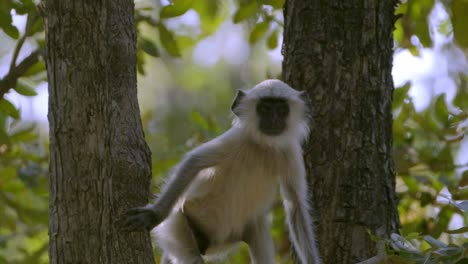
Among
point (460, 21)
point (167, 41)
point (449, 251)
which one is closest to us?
point (449, 251)

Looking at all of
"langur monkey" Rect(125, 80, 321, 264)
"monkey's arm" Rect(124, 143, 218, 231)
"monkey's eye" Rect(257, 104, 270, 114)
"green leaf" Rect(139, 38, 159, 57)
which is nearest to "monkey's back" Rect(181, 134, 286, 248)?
"langur monkey" Rect(125, 80, 321, 264)

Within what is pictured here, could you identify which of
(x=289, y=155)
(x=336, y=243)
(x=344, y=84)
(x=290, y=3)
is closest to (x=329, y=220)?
(x=336, y=243)

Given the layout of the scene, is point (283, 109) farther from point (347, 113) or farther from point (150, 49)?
point (150, 49)

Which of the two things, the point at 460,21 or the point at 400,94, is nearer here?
the point at 460,21

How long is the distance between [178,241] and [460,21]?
2.07m

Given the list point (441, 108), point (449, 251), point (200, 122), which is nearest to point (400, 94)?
point (441, 108)

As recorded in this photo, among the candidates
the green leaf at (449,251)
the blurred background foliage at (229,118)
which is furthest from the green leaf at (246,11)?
the green leaf at (449,251)

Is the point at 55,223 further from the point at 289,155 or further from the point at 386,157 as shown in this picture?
the point at 386,157

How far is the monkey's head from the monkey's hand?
111cm

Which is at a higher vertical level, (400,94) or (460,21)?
(460,21)

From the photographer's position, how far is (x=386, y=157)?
15.0 feet

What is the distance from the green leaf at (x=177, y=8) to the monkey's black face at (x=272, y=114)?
0.73 m

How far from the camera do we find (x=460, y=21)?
14.3 ft

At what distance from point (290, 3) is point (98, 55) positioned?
5.57 feet
